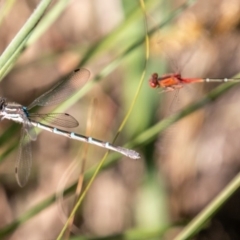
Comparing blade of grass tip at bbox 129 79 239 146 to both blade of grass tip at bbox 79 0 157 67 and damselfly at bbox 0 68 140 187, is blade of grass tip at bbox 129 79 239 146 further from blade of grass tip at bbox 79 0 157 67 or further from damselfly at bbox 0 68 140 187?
blade of grass tip at bbox 79 0 157 67

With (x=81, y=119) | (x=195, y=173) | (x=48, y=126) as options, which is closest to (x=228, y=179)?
(x=195, y=173)

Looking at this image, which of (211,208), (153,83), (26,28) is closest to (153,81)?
(153,83)

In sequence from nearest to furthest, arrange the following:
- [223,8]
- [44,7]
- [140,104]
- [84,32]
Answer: [44,7], [140,104], [223,8], [84,32]

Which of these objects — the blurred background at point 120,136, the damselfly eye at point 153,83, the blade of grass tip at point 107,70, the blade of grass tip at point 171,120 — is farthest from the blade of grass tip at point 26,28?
the blurred background at point 120,136

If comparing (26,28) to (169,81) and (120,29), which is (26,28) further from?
(169,81)

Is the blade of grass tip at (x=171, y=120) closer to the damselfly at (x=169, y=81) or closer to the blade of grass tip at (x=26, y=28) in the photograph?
the damselfly at (x=169, y=81)

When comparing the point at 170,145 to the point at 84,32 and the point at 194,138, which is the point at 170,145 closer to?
the point at 194,138

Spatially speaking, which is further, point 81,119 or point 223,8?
point 81,119
